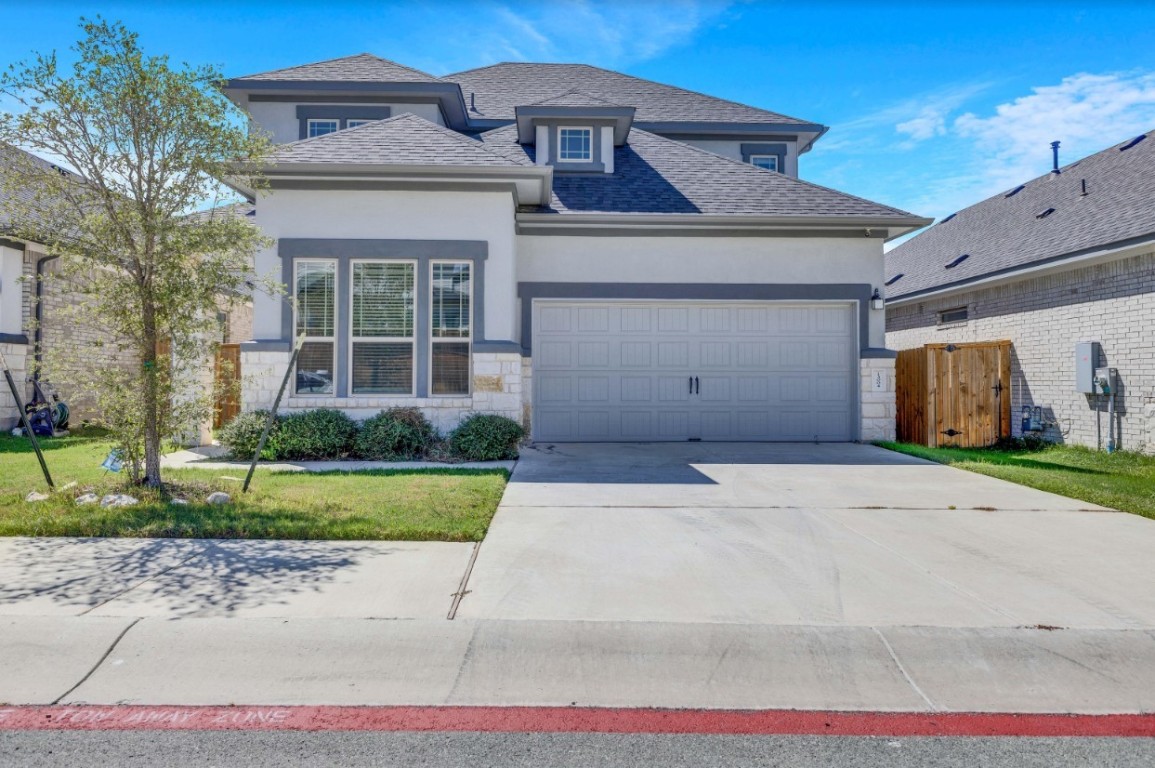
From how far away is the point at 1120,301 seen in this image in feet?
38.6

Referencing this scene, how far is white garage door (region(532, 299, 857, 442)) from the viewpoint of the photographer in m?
13.2

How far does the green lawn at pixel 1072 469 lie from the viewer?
812 centimetres

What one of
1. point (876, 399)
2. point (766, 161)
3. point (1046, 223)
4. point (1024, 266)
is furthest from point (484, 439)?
point (766, 161)

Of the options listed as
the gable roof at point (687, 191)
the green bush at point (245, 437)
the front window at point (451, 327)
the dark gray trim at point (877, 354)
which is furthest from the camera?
the gable roof at point (687, 191)

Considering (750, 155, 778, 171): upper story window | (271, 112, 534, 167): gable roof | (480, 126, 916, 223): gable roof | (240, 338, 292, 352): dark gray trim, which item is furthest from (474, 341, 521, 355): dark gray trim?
(750, 155, 778, 171): upper story window

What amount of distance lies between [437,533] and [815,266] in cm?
962

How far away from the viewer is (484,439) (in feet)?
35.2

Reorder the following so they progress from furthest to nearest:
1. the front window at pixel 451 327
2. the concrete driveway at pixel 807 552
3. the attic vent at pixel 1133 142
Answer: the attic vent at pixel 1133 142, the front window at pixel 451 327, the concrete driveway at pixel 807 552

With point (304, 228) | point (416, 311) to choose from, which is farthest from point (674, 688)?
point (304, 228)

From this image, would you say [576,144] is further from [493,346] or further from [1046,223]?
[1046,223]

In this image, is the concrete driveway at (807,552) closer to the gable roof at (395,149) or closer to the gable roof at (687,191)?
the gable roof at (395,149)

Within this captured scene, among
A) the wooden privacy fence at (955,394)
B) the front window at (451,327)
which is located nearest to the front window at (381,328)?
the front window at (451,327)

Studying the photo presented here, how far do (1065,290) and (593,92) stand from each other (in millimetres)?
12761

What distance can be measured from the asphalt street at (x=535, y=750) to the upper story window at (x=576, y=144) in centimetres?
1320
